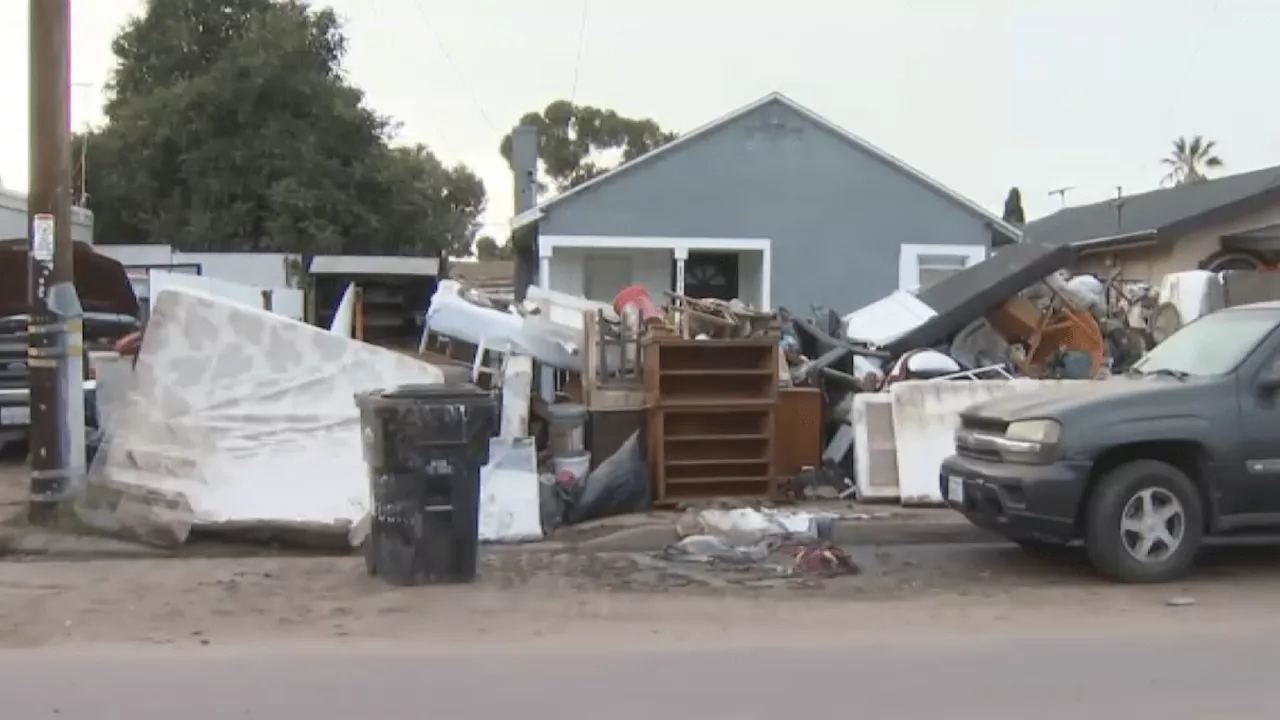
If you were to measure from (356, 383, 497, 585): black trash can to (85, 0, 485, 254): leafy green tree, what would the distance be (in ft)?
78.9

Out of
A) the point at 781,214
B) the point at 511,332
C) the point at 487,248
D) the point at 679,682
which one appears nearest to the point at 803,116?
the point at 781,214

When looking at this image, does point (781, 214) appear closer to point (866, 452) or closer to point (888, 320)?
point (888, 320)

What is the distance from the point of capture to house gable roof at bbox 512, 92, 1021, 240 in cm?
2355

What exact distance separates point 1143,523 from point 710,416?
4.06 m

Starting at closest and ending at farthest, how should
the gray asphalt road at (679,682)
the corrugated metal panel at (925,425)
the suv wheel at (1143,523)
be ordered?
the gray asphalt road at (679,682)
the suv wheel at (1143,523)
the corrugated metal panel at (925,425)

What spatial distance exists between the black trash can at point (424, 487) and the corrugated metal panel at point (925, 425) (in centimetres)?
430

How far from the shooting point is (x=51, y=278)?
10.1m

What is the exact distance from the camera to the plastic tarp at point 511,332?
12445 millimetres

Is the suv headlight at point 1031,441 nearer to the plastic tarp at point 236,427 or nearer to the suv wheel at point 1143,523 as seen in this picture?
the suv wheel at point 1143,523

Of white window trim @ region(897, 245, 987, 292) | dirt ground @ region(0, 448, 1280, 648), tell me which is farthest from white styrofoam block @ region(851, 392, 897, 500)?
white window trim @ region(897, 245, 987, 292)

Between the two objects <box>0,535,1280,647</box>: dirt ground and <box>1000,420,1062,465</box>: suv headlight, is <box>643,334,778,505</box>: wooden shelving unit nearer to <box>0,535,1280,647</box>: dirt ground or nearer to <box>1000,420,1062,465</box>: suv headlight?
<box>0,535,1280,647</box>: dirt ground

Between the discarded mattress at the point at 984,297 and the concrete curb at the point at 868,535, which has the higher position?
the discarded mattress at the point at 984,297

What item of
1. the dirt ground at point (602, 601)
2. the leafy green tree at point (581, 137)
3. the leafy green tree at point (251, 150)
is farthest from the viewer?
the leafy green tree at point (581, 137)

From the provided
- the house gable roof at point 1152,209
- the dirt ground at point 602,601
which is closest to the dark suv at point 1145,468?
the dirt ground at point 602,601
